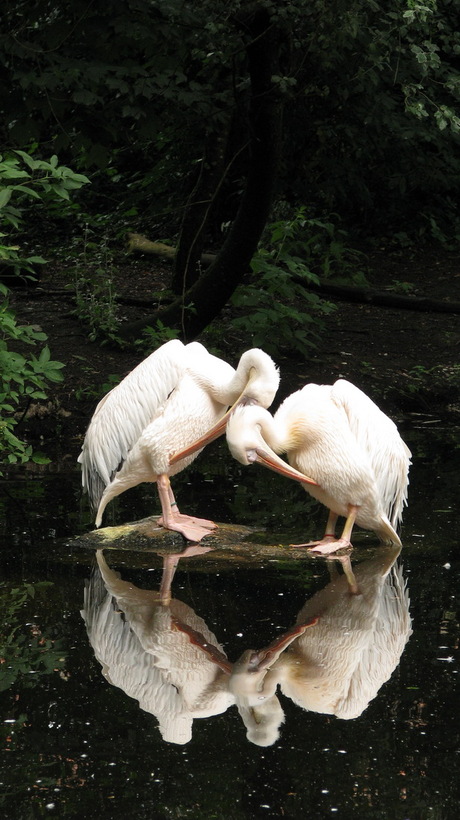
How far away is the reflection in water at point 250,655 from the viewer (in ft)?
11.5

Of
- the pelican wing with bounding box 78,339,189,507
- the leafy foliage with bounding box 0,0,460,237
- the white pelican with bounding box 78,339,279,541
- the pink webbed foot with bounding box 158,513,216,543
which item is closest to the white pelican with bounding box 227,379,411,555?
the white pelican with bounding box 78,339,279,541

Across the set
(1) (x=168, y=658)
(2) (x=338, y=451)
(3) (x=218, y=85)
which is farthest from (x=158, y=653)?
(3) (x=218, y=85)

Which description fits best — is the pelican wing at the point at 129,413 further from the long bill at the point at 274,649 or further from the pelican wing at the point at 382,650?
the long bill at the point at 274,649

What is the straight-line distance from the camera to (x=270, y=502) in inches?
256

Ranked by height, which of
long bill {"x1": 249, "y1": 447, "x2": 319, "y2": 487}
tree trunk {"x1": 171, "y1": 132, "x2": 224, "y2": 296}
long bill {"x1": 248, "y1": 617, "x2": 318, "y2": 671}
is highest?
long bill {"x1": 248, "y1": 617, "x2": 318, "y2": 671}

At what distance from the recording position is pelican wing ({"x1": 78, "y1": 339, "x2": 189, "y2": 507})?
19.2ft

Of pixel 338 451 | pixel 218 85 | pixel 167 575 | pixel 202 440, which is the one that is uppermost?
pixel 218 85

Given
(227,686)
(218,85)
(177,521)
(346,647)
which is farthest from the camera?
(218,85)

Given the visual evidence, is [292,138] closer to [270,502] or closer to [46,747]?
[270,502]

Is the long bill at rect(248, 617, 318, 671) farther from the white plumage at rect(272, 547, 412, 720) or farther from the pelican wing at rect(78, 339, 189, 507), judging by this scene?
the pelican wing at rect(78, 339, 189, 507)

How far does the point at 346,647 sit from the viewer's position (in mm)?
4090

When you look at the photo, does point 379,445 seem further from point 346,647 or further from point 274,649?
point 274,649

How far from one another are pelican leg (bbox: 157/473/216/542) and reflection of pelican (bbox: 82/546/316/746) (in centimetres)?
57

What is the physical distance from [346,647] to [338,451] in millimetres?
1527
